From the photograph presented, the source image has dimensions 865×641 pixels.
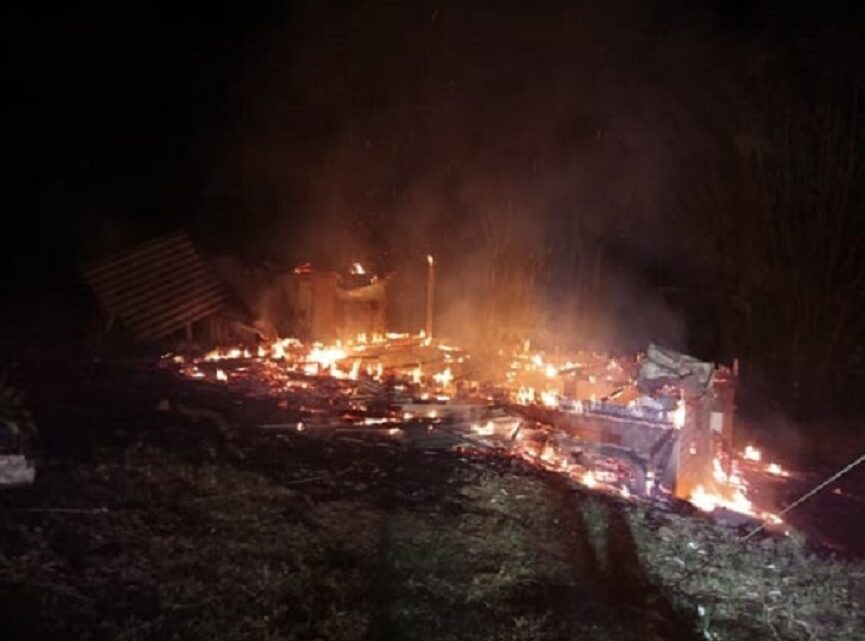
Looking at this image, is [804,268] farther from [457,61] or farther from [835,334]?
[457,61]

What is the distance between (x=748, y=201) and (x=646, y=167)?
1892mm

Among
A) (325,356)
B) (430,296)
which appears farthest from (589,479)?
(430,296)

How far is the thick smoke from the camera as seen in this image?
614 inches

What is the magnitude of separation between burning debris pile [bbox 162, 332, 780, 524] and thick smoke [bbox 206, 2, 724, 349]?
322 centimetres

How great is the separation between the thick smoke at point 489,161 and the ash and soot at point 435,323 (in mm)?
59

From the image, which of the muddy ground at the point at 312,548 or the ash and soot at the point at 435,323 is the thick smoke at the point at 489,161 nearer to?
the ash and soot at the point at 435,323

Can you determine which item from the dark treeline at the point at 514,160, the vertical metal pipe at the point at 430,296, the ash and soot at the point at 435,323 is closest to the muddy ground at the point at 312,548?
the ash and soot at the point at 435,323

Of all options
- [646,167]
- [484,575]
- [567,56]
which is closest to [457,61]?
[567,56]

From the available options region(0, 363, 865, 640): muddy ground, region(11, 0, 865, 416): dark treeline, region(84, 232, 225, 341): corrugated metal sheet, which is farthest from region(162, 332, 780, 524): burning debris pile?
region(11, 0, 865, 416): dark treeline

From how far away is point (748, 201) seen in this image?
14945 mm

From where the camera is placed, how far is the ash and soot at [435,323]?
17.8 feet

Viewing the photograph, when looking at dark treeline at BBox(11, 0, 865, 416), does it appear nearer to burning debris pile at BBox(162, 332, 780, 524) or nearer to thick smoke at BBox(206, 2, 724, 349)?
thick smoke at BBox(206, 2, 724, 349)

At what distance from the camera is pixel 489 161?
16422 mm

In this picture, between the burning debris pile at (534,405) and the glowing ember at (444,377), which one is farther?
the glowing ember at (444,377)
